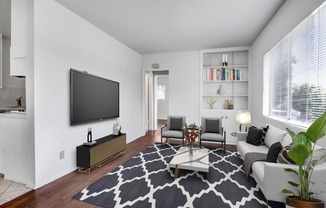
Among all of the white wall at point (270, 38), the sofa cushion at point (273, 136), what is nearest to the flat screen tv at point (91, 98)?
the sofa cushion at point (273, 136)

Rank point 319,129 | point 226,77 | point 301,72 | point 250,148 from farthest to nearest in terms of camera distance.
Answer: point 226,77, point 250,148, point 301,72, point 319,129

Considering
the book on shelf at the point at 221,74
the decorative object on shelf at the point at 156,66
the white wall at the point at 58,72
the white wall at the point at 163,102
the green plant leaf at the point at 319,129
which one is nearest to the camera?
the green plant leaf at the point at 319,129

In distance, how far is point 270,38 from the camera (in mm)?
3332

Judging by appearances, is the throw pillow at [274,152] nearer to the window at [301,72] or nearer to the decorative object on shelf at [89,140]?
the window at [301,72]

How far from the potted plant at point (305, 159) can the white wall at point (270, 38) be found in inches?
36.4

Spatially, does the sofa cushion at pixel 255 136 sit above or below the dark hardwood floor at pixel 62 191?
above

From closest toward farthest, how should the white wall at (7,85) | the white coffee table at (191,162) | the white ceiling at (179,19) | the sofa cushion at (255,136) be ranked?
the white coffee table at (191,162) < the white ceiling at (179,19) < the sofa cushion at (255,136) < the white wall at (7,85)

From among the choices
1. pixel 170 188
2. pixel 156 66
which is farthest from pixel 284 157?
pixel 156 66

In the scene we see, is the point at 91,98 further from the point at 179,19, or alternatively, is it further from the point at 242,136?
the point at 242,136

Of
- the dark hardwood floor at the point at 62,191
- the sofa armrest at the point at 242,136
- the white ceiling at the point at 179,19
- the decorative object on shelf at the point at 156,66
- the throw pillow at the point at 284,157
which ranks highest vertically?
the white ceiling at the point at 179,19

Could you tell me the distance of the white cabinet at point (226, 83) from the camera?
16.0 feet

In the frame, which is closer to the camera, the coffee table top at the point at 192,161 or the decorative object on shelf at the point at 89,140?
the coffee table top at the point at 192,161

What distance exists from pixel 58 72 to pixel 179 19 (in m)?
2.45

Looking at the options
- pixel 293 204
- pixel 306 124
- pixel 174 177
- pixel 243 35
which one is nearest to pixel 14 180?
pixel 174 177
